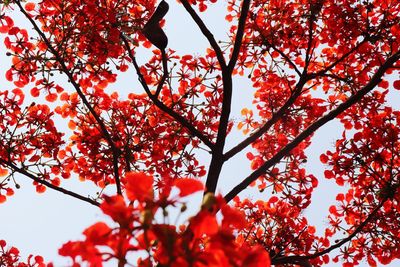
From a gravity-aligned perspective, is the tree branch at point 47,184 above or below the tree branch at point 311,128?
above

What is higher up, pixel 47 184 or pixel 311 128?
pixel 47 184

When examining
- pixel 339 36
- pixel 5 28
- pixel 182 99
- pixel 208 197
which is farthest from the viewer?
pixel 339 36

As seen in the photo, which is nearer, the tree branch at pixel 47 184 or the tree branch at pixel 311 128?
the tree branch at pixel 311 128

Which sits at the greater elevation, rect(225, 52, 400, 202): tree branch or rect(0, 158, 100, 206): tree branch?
rect(0, 158, 100, 206): tree branch

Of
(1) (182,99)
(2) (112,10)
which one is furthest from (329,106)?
(2) (112,10)

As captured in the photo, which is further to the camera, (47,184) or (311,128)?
(47,184)

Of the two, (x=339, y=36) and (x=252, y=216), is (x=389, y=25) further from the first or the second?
(x=252, y=216)

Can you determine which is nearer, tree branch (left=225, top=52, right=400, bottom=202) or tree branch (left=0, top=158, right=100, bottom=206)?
tree branch (left=225, top=52, right=400, bottom=202)

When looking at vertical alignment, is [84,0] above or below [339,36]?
above

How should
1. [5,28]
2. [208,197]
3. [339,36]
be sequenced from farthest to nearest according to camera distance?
1. [339,36]
2. [5,28]
3. [208,197]

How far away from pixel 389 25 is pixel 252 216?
3.39 meters

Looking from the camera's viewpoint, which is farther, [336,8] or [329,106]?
[329,106]

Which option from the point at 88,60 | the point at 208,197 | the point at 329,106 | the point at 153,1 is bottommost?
the point at 208,197

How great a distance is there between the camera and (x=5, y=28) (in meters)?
6.16
